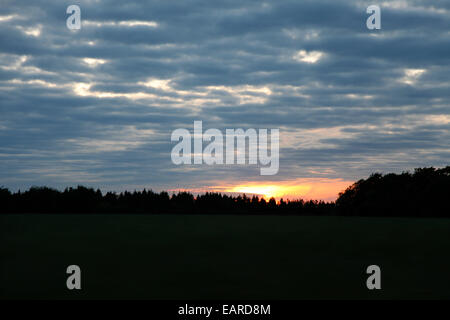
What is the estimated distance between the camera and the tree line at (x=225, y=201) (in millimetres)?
106250

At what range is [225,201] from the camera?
382 ft

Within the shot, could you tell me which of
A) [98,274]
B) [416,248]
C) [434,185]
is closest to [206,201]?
[434,185]

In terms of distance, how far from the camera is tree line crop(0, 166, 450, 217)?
106m

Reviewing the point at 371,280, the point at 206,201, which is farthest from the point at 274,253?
the point at 206,201

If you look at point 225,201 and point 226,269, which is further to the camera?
point 225,201

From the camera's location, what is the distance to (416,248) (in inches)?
1040

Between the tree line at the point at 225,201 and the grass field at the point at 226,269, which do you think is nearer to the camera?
the grass field at the point at 226,269

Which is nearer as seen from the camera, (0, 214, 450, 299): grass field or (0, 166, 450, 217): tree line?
(0, 214, 450, 299): grass field
